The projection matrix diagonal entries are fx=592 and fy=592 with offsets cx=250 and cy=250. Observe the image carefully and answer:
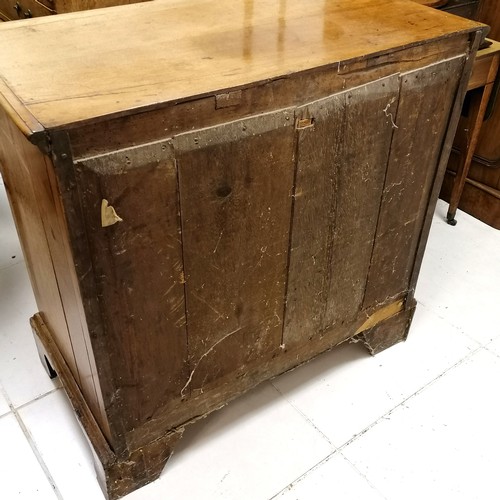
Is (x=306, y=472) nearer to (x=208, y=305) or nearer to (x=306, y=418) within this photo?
(x=306, y=418)

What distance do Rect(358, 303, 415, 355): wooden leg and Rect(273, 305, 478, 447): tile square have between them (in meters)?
0.03

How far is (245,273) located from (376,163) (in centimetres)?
37

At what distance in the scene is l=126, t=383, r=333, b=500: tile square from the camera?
4.36ft

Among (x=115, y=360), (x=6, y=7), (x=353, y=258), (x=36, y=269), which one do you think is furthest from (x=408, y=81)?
(x=6, y=7)

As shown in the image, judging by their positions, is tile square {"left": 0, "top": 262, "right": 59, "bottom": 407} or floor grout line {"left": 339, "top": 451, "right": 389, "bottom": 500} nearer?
floor grout line {"left": 339, "top": 451, "right": 389, "bottom": 500}

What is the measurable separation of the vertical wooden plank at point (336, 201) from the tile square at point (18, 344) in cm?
70

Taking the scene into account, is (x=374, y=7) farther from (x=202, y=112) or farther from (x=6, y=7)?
(x=6, y=7)

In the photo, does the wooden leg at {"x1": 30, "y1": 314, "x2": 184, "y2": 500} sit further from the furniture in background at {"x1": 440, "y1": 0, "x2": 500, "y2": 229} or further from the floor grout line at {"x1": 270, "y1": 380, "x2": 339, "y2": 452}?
the furniture in background at {"x1": 440, "y1": 0, "x2": 500, "y2": 229}

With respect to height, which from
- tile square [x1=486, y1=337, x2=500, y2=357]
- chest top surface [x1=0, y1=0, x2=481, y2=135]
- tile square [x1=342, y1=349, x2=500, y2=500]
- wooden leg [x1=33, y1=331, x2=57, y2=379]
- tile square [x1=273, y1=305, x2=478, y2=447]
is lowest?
tile square [x1=486, y1=337, x2=500, y2=357]

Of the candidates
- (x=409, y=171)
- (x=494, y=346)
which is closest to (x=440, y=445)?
(x=494, y=346)

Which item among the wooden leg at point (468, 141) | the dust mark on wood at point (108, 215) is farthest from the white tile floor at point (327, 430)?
the dust mark on wood at point (108, 215)

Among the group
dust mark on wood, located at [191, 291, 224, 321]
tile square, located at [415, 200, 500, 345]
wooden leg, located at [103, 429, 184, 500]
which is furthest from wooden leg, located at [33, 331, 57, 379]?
tile square, located at [415, 200, 500, 345]

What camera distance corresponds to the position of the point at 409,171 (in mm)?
1358

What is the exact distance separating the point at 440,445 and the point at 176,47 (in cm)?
109
